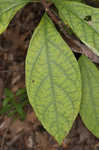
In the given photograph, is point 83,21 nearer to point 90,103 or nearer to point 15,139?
point 90,103

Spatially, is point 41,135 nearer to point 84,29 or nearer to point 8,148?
point 8,148

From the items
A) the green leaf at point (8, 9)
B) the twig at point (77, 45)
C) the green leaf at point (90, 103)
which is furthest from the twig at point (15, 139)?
the green leaf at point (8, 9)

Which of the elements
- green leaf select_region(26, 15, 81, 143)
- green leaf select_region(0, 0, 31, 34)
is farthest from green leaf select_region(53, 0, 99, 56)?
green leaf select_region(0, 0, 31, 34)

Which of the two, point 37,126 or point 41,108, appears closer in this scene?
point 41,108

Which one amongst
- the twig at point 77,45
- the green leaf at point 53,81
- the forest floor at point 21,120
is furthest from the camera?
the forest floor at point 21,120

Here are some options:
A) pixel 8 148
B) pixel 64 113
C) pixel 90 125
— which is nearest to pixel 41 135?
pixel 8 148

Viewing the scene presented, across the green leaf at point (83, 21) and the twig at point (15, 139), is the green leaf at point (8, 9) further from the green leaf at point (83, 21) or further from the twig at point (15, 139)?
the twig at point (15, 139)
